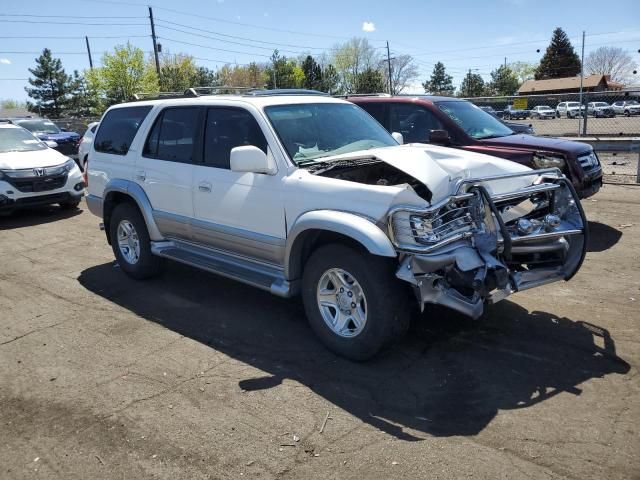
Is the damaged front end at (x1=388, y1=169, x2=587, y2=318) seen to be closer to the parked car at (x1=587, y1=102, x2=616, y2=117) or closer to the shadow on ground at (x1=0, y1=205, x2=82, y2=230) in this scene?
the shadow on ground at (x1=0, y1=205, x2=82, y2=230)

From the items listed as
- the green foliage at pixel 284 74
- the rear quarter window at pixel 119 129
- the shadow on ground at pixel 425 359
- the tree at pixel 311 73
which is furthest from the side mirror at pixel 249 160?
the tree at pixel 311 73

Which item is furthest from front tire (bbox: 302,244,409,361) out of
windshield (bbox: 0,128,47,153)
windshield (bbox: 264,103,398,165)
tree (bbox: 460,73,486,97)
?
tree (bbox: 460,73,486,97)

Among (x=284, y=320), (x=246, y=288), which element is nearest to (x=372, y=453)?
(x=284, y=320)

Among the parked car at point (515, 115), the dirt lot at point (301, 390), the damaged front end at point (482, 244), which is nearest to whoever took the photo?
the dirt lot at point (301, 390)

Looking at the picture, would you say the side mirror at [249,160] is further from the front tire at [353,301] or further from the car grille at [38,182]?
the car grille at [38,182]

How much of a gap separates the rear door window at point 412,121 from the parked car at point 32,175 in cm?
632

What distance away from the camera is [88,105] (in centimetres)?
5719

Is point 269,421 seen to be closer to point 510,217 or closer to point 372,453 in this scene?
point 372,453

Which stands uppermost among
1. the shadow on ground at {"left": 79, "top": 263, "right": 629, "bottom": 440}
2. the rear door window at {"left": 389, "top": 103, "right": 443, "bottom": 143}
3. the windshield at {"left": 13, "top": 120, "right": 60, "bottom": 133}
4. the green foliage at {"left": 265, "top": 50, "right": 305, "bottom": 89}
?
the green foliage at {"left": 265, "top": 50, "right": 305, "bottom": 89}

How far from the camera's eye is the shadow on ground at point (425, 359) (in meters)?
3.58

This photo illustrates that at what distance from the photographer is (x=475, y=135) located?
8.12m

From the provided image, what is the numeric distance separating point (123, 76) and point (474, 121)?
4533cm

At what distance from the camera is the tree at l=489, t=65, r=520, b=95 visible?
262 ft

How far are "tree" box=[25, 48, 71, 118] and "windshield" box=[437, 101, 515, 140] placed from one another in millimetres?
60777
